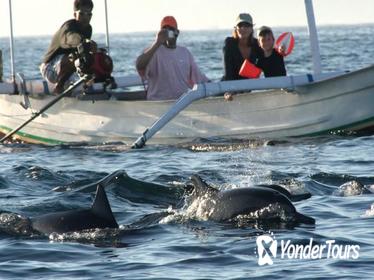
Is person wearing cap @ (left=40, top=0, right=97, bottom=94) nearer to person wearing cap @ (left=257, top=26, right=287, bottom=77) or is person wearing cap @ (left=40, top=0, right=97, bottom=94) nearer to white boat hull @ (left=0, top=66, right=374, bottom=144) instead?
white boat hull @ (left=0, top=66, right=374, bottom=144)

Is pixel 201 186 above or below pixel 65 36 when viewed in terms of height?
below

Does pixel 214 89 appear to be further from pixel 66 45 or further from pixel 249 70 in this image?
pixel 66 45

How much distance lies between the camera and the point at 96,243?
10031 millimetres

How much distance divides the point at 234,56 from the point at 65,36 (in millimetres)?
2392

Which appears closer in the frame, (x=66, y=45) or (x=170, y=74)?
(x=170, y=74)

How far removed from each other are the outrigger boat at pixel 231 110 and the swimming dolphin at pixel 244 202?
502cm

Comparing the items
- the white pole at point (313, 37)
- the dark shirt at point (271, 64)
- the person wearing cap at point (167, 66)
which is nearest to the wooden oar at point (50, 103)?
the person wearing cap at point (167, 66)

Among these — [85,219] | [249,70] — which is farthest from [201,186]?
[249,70]

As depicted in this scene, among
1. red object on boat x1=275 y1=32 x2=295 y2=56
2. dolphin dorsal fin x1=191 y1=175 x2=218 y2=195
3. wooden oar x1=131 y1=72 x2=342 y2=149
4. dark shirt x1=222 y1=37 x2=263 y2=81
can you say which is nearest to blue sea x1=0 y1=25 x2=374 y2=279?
dolphin dorsal fin x1=191 y1=175 x2=218 y2=195

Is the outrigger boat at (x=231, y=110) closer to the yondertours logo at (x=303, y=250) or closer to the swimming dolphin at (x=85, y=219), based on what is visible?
the swimming dolphin at (x=85, y=219)

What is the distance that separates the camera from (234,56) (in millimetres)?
16578

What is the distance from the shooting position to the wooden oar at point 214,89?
15.8 meters

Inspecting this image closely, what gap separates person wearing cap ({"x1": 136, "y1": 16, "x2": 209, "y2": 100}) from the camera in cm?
1653

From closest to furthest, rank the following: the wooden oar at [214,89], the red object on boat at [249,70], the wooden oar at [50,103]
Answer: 1. the wooden oar at [214,89]
2. the red object on boat at [249,70]
3. the wooden oar at [50,103]
